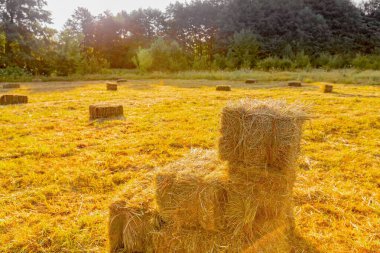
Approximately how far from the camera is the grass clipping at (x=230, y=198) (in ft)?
7.93

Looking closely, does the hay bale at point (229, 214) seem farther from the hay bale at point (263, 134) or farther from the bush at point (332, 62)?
the bush at point (332, 62)

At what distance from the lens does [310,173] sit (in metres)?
4.43

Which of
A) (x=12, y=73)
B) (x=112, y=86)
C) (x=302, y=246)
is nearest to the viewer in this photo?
(x=302, y=246)

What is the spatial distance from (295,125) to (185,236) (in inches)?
49.6

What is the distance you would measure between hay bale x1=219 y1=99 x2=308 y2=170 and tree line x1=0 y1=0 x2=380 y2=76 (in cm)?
2657

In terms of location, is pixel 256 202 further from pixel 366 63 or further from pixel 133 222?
pixel 366 63

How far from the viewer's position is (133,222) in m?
2.52

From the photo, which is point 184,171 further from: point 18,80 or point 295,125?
point 18,80

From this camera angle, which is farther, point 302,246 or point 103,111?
point 103,111

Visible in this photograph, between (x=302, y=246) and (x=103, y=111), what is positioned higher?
(x=103, y=111)

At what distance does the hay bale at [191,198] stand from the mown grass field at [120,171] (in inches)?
22.6

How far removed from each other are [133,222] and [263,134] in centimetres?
128

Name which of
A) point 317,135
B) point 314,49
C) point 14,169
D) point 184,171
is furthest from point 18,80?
point 314,49

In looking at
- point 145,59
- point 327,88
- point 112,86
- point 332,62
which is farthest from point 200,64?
point 327,88
